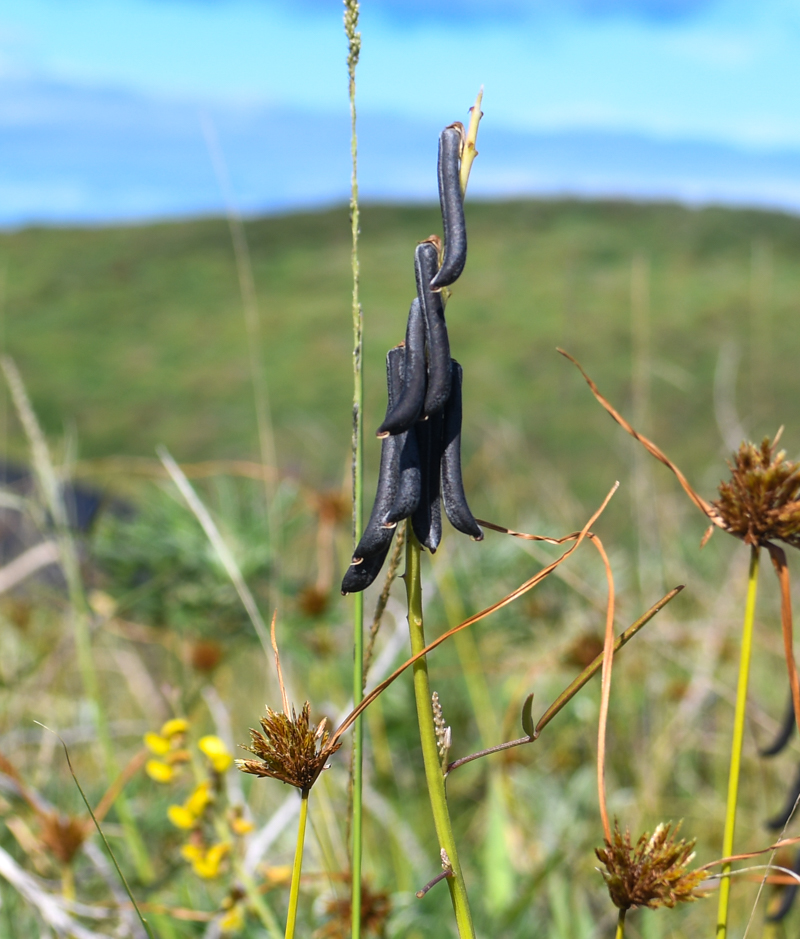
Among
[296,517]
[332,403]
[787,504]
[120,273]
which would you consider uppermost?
[787,504]

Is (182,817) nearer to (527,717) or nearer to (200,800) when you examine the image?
(200,800)

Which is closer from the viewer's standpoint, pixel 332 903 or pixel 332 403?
pixel 332 903

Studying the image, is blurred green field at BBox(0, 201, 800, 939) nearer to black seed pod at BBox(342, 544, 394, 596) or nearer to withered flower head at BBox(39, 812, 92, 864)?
withered flower head at BBox(39, 812, 92, 864)

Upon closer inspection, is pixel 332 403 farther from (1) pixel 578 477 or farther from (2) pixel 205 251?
(2) pixel 205 251

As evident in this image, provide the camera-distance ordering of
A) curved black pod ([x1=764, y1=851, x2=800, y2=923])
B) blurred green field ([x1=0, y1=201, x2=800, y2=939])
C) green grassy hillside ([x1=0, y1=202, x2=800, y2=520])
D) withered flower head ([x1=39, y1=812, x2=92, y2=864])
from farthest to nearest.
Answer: green grassy hillside ([x1=0, y1=202, x2=800, y2=520]) < blurred green field ([x1=0, y1=201, x2=800, y2=939]) < withered flower head ([x1=39, y1=812, x2=92, y2=864]) < curved black pod ([x1=764, y1=851, x2=800, y2=923])

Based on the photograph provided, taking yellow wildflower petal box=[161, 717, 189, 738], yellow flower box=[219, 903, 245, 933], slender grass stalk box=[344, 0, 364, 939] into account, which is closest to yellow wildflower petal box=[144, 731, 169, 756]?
yellow wildflower petal box=[161, 717, 189, 738]

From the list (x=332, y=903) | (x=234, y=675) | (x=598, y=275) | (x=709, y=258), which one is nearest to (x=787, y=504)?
(x=332, y=903)

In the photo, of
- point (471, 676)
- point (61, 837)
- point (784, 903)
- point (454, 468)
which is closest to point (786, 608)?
point (454, 468)
